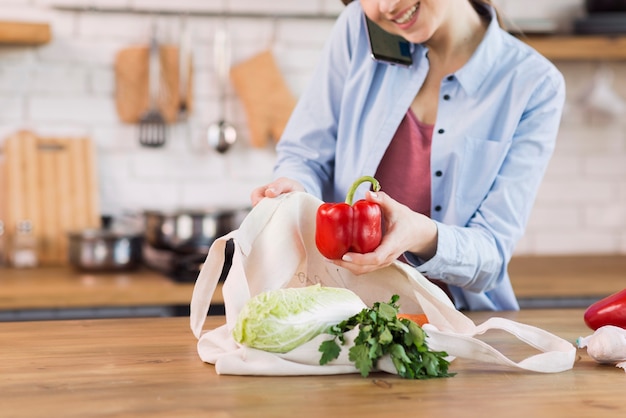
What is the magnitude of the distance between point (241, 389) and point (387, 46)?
1179 mm

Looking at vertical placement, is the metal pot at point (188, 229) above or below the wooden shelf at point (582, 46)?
below

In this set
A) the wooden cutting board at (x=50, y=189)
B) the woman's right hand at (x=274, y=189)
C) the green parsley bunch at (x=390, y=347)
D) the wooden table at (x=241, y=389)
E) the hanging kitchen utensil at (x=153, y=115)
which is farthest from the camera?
the hanging kitchen utensil at (x=153, y=115)

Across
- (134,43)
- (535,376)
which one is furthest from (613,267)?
(535,376)

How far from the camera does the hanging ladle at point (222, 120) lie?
12.6 ft

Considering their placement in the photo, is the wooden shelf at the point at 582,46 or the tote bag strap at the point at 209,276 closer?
the tote bag strap at the point at 209,276

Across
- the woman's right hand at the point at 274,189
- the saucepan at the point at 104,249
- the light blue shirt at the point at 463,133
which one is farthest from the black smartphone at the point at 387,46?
the saucepan at the point at 104,249

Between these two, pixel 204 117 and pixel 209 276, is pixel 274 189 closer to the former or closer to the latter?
pixel 209 276

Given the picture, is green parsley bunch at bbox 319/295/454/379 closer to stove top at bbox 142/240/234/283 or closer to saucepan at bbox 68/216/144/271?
stove top at bbox 142/240/234/283

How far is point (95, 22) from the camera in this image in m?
3.76

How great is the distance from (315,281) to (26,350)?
540 mm

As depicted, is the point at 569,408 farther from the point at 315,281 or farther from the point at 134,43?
the point at 134,43

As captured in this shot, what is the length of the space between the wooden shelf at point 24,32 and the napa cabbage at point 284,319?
227cm

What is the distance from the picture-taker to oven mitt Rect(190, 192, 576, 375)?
150cm

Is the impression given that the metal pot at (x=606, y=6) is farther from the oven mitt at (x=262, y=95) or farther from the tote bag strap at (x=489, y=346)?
the tote bag strap at (x=489, y=346)
